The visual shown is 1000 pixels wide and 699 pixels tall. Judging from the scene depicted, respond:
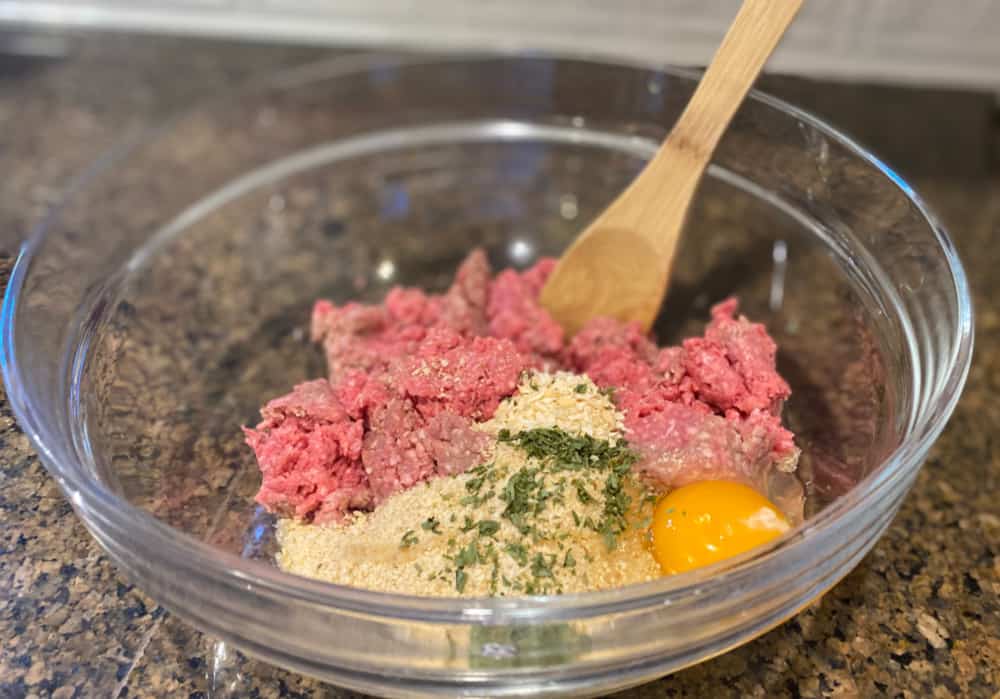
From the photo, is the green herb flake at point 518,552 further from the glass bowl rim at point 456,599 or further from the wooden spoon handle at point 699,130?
the wooden spoon handle at point 699,130

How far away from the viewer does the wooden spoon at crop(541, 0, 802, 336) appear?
1.83m

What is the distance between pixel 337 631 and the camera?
132 centimetres

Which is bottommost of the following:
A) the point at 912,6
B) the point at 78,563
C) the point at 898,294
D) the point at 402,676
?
the point at 78,563

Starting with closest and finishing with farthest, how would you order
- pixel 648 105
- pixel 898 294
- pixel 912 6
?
pixel 898 294 < pixel 648 105 < pixel 912 6

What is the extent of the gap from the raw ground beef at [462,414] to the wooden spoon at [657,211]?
0.17 m

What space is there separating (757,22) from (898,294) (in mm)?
615

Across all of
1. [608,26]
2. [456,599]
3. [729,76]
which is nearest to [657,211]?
[729,76]

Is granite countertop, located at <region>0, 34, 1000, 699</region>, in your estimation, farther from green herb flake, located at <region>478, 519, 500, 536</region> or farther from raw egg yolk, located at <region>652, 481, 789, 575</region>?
green herb flake, located at <region>478, 519, 500, 536</region>

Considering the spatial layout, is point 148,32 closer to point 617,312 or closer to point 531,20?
point 531,20

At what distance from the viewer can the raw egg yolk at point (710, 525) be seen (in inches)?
59.7

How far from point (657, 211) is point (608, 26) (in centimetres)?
129

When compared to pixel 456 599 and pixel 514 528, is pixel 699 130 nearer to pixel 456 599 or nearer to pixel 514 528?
pixel 514 528

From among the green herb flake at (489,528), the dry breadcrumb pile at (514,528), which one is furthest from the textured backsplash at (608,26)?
the green herb flake at (489,528)

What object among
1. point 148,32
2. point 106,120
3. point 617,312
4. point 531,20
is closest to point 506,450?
point 617,312
